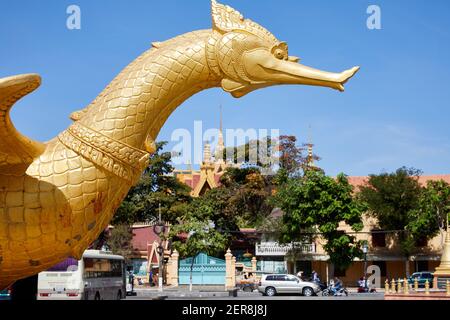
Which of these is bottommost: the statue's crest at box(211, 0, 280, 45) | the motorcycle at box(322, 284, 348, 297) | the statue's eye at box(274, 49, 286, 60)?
the motorcycle at box(322, 284, 348, 297)

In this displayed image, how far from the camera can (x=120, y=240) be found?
27359mm

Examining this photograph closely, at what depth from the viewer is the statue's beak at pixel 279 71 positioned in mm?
3895

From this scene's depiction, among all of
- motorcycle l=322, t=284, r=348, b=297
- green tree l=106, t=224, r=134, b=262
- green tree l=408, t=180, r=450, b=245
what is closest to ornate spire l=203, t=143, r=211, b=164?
green tree l=106, t=224, r=134, b=262

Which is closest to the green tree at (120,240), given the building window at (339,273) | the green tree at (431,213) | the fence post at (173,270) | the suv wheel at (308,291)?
the fence post at (173,270)

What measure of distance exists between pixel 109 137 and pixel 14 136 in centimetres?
61

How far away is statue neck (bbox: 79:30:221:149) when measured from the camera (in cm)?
375

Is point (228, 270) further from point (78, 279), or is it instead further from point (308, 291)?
point (78, 279)

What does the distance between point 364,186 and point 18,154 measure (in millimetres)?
24868

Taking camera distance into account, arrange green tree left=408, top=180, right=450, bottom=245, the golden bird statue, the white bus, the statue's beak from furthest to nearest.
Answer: green tree left=408, top=180, right=450, bottom=245
the white bus
the statue's beak
the golden bird statue

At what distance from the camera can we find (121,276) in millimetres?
17891

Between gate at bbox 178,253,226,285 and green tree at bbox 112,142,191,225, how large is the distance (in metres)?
3.25

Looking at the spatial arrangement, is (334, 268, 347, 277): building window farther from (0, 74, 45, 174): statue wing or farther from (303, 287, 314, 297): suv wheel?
(0, 74, 45, 174): statue wing

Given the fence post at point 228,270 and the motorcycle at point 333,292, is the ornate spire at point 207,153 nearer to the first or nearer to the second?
the fence post at point 228,270
